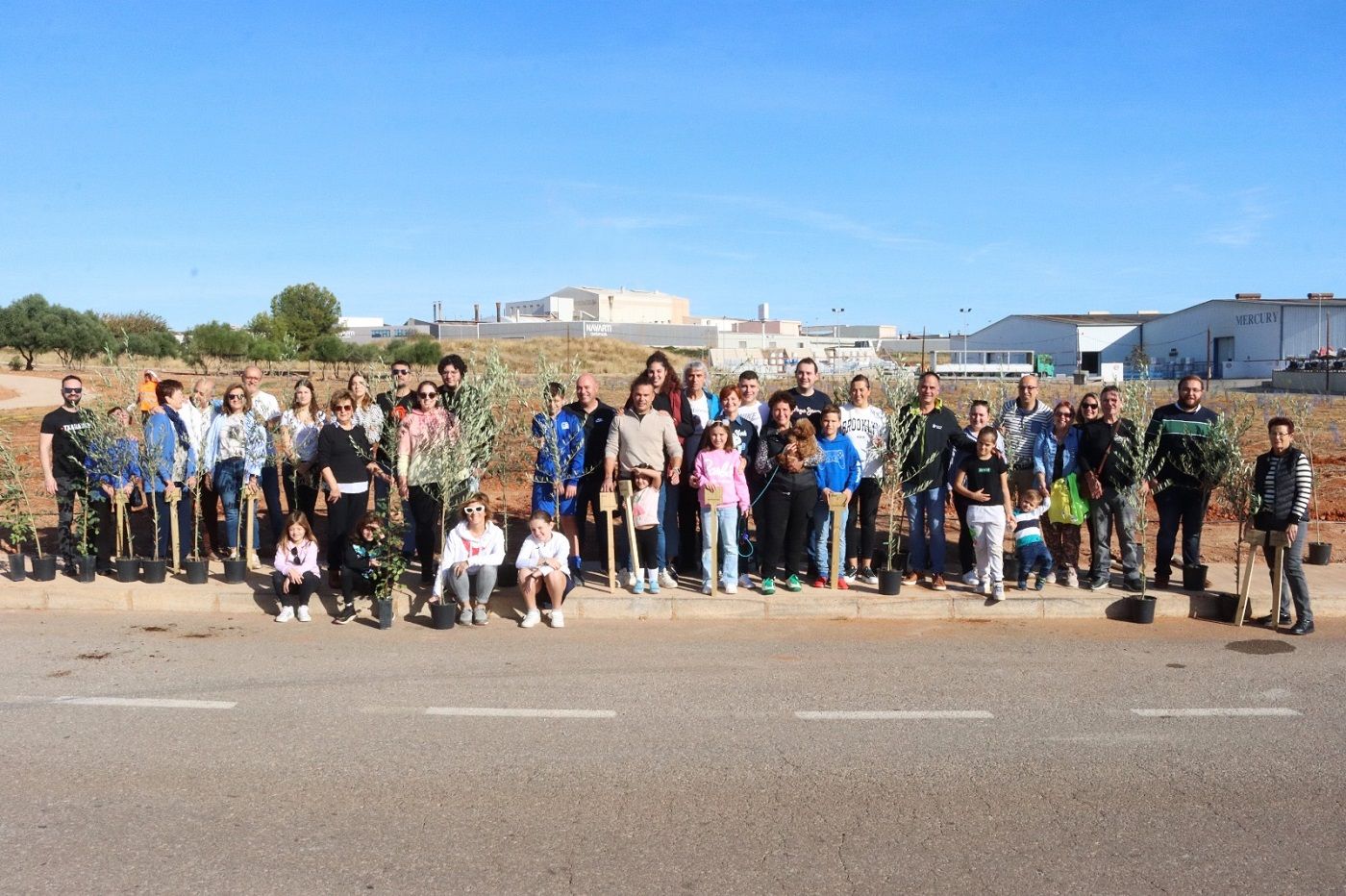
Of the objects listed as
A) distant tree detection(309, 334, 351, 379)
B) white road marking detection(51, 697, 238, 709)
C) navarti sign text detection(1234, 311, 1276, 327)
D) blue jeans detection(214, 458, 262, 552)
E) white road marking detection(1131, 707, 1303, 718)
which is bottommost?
white road marking detection(51, 697, 238, 709)

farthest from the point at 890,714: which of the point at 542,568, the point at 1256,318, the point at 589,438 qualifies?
the point at 1256,318

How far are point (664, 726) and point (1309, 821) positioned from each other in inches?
129

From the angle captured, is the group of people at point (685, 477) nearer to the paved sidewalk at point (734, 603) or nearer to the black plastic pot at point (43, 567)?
the paved sidewalk at point (734, 603)

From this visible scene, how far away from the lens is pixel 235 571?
9875 millimetres

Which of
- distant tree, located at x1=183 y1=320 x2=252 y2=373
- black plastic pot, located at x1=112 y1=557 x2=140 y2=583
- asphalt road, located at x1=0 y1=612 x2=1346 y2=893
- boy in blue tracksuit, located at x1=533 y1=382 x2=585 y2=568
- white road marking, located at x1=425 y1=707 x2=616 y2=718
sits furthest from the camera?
distant tree, located at x1=183 y1=320 x2=252 y2=373

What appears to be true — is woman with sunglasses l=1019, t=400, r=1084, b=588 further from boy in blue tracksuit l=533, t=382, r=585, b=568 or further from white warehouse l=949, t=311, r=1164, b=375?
white warehouse l=949, t=311, r=1164, b=375

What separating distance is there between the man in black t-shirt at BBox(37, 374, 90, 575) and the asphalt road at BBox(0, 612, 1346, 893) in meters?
1.85

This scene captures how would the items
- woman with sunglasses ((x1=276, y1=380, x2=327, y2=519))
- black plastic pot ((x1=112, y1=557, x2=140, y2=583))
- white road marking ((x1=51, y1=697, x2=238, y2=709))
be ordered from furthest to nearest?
woman with sunglasses ((x1=276, y1=380, x2=327, y2=519))
black plastic pot ((x1=112, y1=557, x2=140, y2=583))
white road marking ((x1=51, y1=697, x2=238, y2=709))

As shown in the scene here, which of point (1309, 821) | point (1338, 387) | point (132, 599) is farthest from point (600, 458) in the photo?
point (1338, 387)

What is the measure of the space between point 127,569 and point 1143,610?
9.03 meters

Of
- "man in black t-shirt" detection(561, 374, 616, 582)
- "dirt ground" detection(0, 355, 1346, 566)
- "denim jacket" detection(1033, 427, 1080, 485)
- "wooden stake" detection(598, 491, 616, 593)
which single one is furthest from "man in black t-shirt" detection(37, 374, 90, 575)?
"denim jacket" detection(1033, 427, 1080, 485)

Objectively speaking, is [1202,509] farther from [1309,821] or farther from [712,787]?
[712,787]

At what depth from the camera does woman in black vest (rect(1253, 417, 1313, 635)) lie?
341 inches

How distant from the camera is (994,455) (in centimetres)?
956
